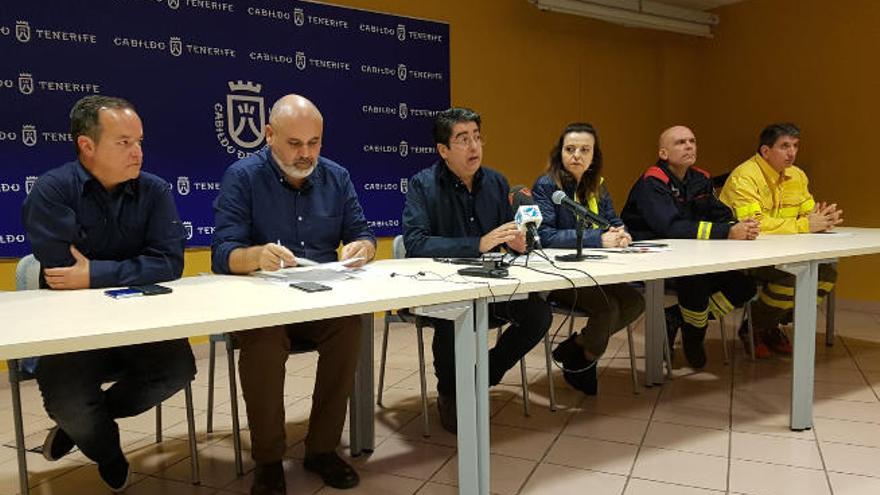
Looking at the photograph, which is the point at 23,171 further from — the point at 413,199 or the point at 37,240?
the point at 413,199

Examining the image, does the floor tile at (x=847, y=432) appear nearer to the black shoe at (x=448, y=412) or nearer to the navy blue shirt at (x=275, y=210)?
the black shoe at (x=448, y=412)

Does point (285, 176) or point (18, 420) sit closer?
point (18, 420)

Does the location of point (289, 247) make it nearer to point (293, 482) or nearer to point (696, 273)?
point (293, 482)

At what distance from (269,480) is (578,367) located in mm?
1568

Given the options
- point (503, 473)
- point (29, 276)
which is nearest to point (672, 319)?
point (503, 473)

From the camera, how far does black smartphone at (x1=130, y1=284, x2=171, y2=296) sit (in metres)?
1.81

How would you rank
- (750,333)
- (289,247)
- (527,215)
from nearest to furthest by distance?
(527,215) < (289,247) < (750,333)

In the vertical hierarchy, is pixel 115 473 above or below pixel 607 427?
above

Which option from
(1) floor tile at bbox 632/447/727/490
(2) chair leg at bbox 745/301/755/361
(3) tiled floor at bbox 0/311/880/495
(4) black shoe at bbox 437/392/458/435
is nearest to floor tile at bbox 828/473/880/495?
(3) tiled floor at bbox 0/311/880/495

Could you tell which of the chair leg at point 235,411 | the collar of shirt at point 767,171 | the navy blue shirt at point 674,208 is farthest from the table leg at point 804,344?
the chair leg at point 235,411

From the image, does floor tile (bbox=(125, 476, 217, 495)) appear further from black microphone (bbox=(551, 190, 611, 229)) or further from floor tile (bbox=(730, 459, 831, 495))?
floor tile (bbox=(730, 459, 831, 495))

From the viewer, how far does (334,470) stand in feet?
7.25

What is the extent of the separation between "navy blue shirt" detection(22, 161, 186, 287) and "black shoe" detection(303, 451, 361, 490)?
764 mm

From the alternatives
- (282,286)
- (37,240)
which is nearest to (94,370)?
(37,240)
